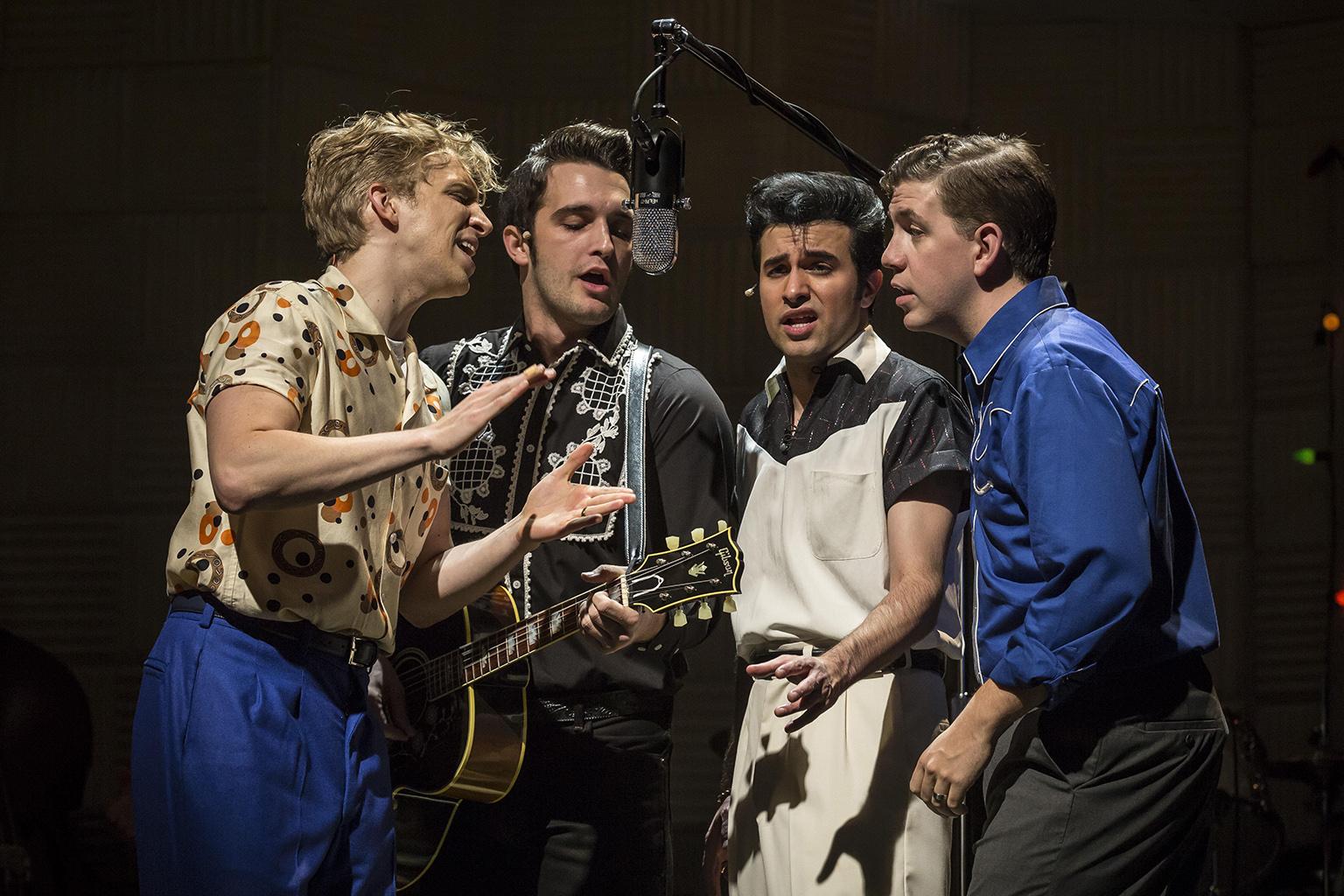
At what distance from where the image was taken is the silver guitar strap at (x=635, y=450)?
306cm

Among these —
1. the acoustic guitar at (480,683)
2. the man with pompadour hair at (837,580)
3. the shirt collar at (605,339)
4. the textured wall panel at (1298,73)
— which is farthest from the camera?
the textured wall panel at (1298,73)

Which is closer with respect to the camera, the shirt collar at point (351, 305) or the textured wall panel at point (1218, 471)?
the shirt collar at point (351, 305)

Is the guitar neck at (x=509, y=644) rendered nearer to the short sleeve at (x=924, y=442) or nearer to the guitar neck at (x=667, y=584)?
the guitar neck at (x=667, y=584)

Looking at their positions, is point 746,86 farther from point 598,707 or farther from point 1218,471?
point 1218,471

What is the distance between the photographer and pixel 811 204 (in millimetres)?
3100

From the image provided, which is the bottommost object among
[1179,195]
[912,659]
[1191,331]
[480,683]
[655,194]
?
[480,683]

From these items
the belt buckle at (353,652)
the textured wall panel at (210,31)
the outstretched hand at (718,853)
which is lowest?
the outstretched hand at (718,853)

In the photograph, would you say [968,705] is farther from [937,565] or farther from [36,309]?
[36,309]

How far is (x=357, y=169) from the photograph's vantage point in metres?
2.59

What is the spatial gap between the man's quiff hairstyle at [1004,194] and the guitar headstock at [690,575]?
78 centimetres

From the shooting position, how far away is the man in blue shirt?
6.95ft

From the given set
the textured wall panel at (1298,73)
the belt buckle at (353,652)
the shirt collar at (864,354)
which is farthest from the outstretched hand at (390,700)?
the textured wall panel at (1298,73)

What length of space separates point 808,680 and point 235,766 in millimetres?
997

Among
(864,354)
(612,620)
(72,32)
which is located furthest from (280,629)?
(72,32)
